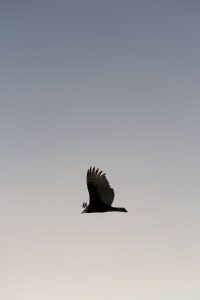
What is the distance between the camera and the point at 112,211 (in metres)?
21.3

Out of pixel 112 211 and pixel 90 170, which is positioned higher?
pixel 90 170

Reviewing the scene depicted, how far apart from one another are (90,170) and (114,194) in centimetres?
139

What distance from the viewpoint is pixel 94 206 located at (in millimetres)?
21766

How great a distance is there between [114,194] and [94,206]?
4.18 feet

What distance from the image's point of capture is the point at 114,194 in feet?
68.8

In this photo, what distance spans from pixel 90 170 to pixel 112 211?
195 cm

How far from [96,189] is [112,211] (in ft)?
3.76

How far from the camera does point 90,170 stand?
2102 centimetres

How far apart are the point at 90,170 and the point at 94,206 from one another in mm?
1734

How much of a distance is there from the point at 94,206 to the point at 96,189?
102cm
